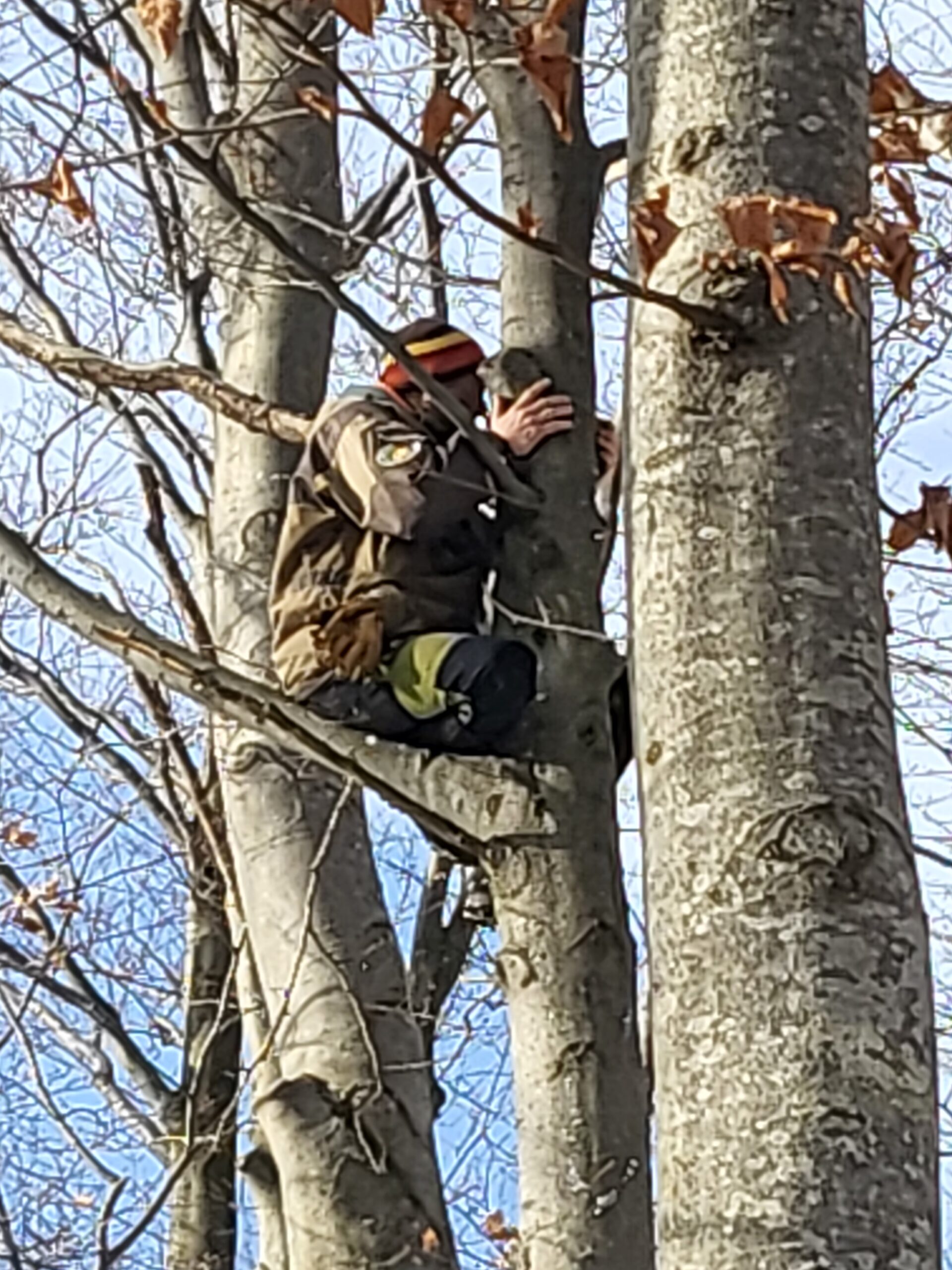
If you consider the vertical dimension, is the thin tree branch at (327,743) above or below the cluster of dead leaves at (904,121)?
below

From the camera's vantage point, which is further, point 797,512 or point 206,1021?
point 206,1021

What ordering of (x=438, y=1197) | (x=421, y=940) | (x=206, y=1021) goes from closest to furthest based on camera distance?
(x=438, y=1197)
(x=421, y=940)
(x=206, y=1021)

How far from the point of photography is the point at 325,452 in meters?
3.53

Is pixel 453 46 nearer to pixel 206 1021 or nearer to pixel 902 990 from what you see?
pixel 902 990

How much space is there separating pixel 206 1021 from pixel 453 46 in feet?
15.9

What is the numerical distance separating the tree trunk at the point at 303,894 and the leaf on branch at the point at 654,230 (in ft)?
5.70

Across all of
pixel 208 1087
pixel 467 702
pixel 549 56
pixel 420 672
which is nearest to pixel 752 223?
pixel 549 56

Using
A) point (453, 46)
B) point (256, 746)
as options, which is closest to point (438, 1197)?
point (256, 746)

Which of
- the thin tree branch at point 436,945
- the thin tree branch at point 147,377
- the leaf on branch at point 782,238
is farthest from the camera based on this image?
the thin tree branch at point 436,945

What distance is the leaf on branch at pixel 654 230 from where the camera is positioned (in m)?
2.07

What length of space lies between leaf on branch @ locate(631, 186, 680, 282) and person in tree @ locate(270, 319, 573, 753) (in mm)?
881

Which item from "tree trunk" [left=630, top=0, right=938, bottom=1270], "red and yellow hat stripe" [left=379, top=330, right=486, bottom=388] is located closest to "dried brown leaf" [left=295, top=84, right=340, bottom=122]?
"tree trunk" [left=630, top=0, right=938, bottom=1270]

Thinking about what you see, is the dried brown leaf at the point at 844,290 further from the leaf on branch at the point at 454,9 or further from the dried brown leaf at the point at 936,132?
the leaf on branch at the point at 454,9

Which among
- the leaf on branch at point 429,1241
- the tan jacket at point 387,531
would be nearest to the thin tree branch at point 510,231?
the tan jacket at point 387,531
